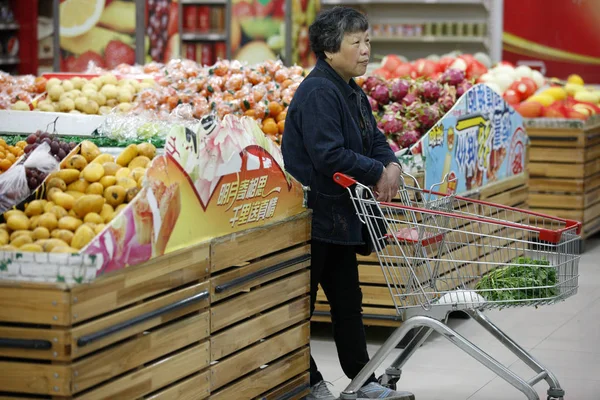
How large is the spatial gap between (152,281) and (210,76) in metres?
3.18

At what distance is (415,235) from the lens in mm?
3846

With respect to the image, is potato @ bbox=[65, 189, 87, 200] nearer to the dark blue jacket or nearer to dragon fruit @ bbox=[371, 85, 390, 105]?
the dark blue jacket

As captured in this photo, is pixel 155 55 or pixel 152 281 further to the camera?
pixel 155 55

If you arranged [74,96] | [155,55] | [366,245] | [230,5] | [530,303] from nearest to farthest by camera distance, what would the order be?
1. [530,303]
2. [366,245]
3. [74,96]
4. [155,55]
5. [230,5]

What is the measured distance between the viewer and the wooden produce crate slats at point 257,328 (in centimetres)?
329

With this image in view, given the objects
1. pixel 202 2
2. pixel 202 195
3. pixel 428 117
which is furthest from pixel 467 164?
pixel 202 2

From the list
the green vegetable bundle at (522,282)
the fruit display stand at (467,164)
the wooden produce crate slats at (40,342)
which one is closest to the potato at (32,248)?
the wooden produce crate slats at (40,342)

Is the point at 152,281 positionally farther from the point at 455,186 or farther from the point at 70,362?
the point at 455,186

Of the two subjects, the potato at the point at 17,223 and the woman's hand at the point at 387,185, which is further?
the woman's hand at the point at 387,185

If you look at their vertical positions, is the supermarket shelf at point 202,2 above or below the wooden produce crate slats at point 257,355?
above

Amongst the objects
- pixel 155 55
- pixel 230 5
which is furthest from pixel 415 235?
pixel 230 5

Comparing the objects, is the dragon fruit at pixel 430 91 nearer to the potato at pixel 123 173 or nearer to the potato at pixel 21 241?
the potato at pixel 123 173

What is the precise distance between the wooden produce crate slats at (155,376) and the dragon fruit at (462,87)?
11.2 feet

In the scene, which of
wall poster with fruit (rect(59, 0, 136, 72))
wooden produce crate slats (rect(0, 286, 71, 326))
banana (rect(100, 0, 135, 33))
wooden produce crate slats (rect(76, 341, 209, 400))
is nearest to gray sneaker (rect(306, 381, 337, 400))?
wooden produce crate slats (rect(76, 341, 209, 400))
